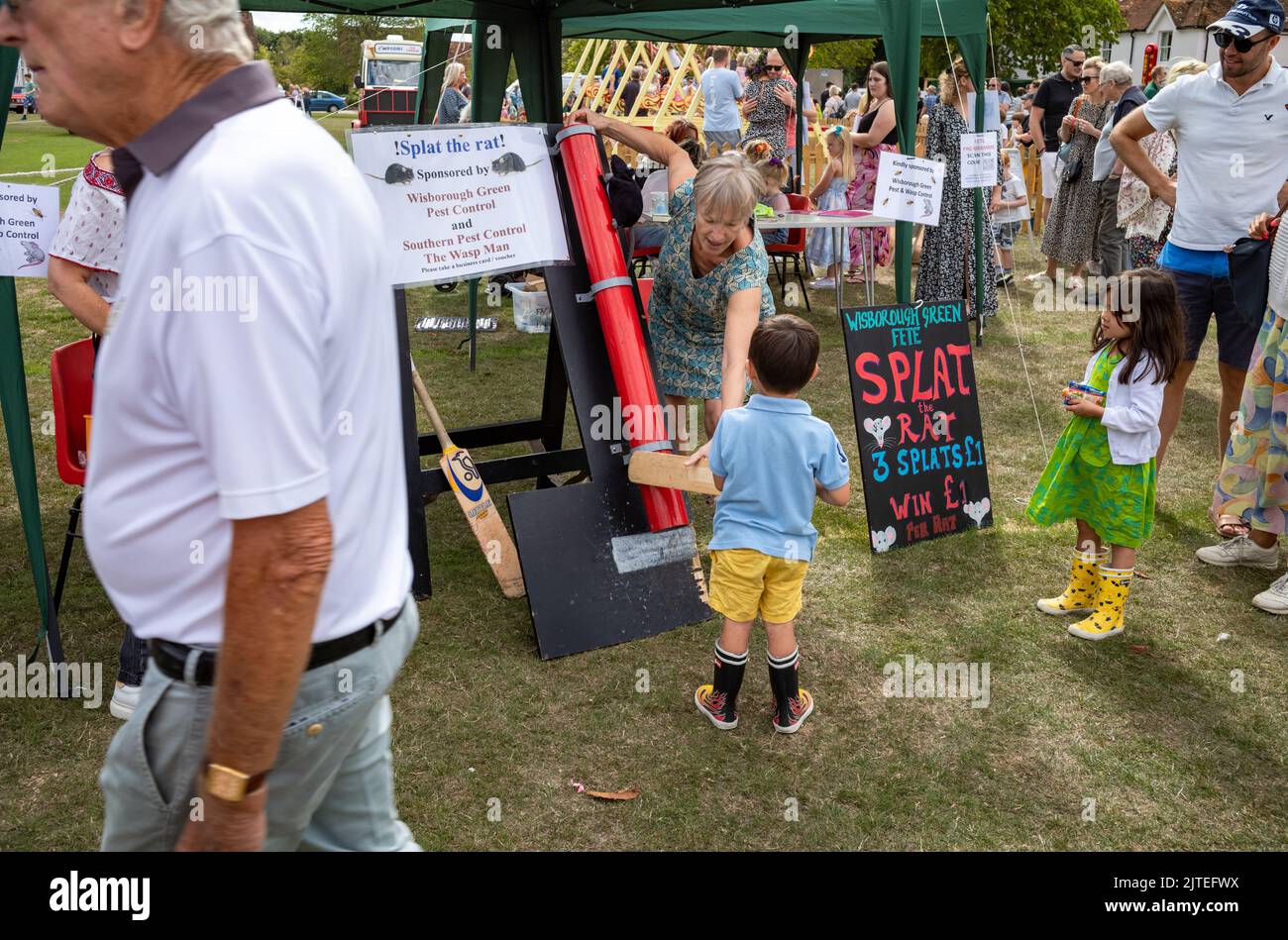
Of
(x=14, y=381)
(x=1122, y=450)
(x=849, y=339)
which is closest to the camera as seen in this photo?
(x=14, y=381)

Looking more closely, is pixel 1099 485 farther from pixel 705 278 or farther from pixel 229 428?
pixel 229 428

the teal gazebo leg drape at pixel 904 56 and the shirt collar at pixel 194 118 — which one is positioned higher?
the teal gazebo leg drape at pixel 904 56

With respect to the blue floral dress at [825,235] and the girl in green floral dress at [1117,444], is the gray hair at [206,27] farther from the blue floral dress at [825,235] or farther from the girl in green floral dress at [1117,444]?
the blue floral dress at [825,235]

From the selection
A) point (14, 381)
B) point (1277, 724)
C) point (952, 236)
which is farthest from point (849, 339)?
point (952, 236)

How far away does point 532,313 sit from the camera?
9.09 metres

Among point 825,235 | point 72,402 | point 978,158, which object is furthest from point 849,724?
point 825,235

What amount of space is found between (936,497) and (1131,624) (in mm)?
1083

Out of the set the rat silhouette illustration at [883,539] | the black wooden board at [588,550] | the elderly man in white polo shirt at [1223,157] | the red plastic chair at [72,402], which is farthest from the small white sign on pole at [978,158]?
the red plastic chair at [72,402]

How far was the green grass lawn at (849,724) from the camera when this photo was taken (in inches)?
127

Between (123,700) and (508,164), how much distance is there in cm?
248

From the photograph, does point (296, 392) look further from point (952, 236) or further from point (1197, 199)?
point (952, 236)

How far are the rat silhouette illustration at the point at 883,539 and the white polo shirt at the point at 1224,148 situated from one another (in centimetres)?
197

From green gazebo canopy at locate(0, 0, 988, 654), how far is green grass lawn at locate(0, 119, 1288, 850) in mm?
949
